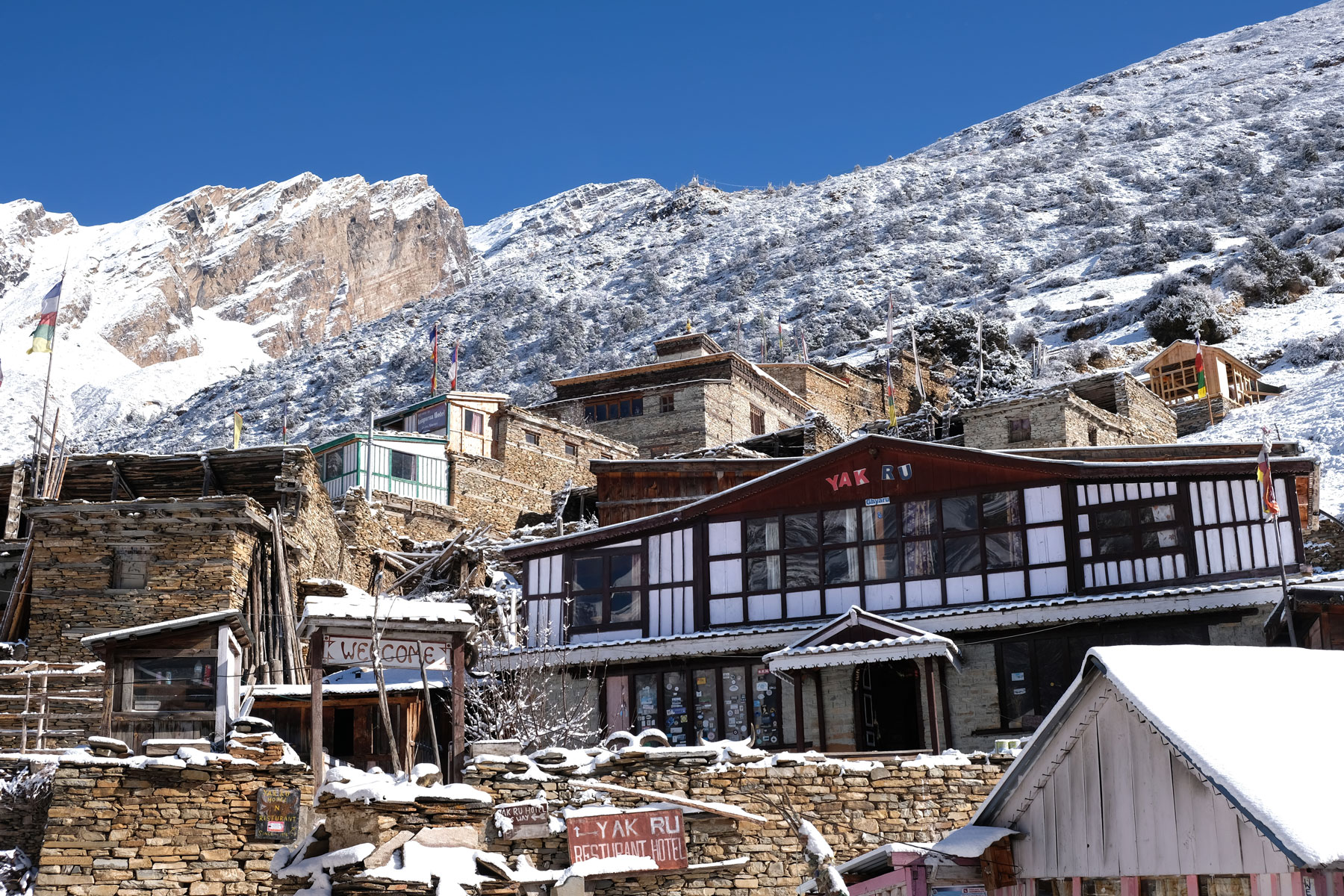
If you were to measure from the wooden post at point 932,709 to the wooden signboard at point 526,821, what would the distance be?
6.52 meters

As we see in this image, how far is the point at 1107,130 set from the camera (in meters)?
109

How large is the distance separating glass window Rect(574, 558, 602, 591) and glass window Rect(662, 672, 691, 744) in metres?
2.40

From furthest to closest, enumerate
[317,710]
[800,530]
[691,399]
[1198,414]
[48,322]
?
[691,399] → [1198,414] → [48,322] → [800,530] → [317,710]

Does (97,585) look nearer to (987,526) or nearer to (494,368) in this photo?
(987,526)

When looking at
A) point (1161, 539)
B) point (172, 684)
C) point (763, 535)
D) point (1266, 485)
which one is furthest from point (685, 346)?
point (172, 684)

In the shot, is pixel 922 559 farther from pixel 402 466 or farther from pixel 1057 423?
pixel 402 466

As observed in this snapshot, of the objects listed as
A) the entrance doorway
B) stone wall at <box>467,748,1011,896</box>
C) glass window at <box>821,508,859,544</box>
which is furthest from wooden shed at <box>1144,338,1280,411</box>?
stone wall at <box>467,748,1011,896</box>

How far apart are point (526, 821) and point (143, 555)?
13165mm

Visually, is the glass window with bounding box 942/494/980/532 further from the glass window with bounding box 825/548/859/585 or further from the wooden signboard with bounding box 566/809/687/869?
the wooden signboard with bounding box 566/809/687/869

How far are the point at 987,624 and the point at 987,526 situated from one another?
2071 mm

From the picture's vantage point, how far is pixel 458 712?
17.4m

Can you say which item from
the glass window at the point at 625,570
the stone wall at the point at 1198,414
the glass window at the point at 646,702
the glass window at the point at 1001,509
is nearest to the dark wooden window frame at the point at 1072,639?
the glass window at the point at 1001,509

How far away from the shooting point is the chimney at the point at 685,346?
54.2 meters

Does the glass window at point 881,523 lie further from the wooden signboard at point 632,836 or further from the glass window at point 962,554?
the wooden signboard at point 632,836
